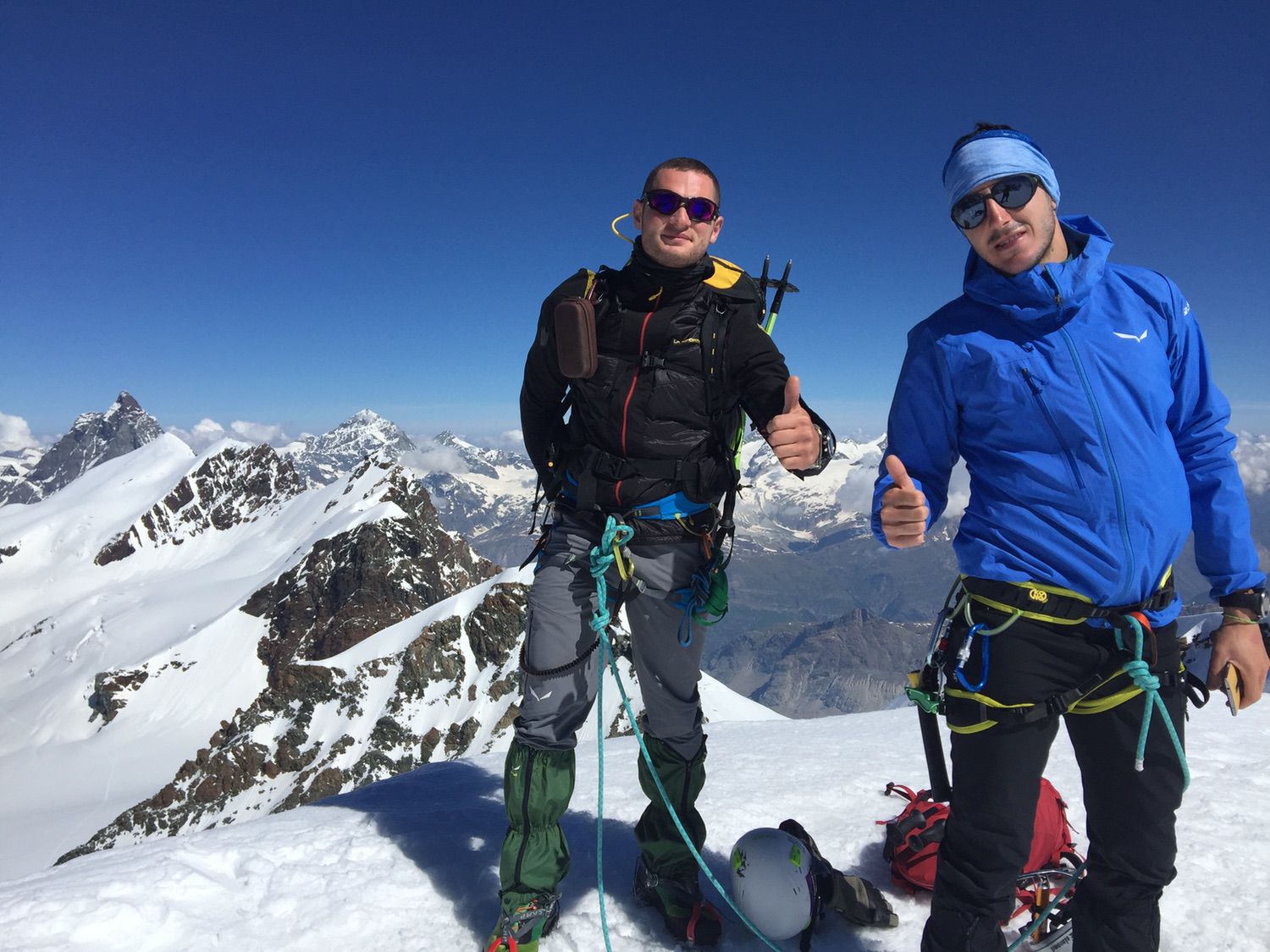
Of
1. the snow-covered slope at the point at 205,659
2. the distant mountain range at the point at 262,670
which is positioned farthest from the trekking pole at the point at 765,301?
the snow-covered slope at the point at 205,659

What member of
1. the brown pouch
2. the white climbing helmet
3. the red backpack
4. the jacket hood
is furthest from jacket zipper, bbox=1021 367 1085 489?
the white climbing helmet

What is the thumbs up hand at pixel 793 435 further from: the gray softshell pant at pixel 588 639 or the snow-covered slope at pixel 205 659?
the snow-covered slope at pixel 205 659

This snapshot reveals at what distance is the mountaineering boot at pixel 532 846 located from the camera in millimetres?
4605

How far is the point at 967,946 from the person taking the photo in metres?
3.70

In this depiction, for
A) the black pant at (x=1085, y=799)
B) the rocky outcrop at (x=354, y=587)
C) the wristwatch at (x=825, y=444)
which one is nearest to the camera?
the black pant at (x=1085, y=799)

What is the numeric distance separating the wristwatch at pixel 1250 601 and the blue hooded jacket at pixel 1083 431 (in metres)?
0.04

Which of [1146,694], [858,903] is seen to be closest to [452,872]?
[858,903]

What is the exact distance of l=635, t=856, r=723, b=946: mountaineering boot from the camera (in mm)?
4887

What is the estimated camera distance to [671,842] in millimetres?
5207

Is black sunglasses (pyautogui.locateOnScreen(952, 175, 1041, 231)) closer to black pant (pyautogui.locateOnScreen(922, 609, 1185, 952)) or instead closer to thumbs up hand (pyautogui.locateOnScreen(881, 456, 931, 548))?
thumbs up hand (pyautogui.locateOnScreen(881, 456, 931, 548))

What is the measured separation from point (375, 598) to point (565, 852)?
144421 mm

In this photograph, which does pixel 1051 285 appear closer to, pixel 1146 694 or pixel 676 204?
pixel 1146 694

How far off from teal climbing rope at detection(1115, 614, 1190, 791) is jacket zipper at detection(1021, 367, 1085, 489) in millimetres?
818

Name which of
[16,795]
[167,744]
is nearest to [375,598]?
[167,744]
